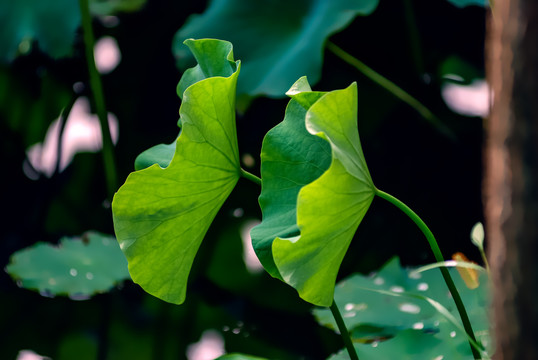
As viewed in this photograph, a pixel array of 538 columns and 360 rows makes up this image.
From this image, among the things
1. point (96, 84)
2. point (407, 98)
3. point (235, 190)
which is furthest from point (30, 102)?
point (407, 98)

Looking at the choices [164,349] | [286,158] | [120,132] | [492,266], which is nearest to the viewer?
[492,266]

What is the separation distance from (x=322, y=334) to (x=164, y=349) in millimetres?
367

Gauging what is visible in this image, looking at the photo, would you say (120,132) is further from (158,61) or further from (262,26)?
(262,26)

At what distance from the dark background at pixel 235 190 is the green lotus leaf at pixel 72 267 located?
0.52 ft

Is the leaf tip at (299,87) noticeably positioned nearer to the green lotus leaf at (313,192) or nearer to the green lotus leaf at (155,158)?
the green lotus leaf at (313,192)

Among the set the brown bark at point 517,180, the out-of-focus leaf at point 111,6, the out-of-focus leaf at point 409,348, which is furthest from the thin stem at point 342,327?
the out-of-focus leaf at point 111,6

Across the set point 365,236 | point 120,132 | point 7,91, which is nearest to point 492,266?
point 365,236

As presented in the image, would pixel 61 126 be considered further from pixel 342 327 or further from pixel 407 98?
pixel 342 327

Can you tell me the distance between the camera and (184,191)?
637 millimetres

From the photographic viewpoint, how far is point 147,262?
653 mm

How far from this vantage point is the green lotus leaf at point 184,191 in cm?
61

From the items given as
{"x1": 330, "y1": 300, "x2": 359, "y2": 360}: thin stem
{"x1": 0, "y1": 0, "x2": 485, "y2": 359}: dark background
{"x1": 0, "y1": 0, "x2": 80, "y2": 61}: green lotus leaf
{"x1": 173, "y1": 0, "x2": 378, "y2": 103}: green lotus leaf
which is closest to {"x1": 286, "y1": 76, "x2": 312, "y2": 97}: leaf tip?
{"x1": 330, "y1": 300, "x2": 359, "y2": 360}: thin stem

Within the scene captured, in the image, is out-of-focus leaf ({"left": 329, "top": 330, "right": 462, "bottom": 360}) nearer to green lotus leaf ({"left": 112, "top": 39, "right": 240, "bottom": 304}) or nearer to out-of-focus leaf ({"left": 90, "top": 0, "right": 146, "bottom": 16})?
green lotus leaf ({"left": 112, "top": 39, "right": 240, "bottom": 304})

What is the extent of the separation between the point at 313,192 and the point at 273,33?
0.89 metres
